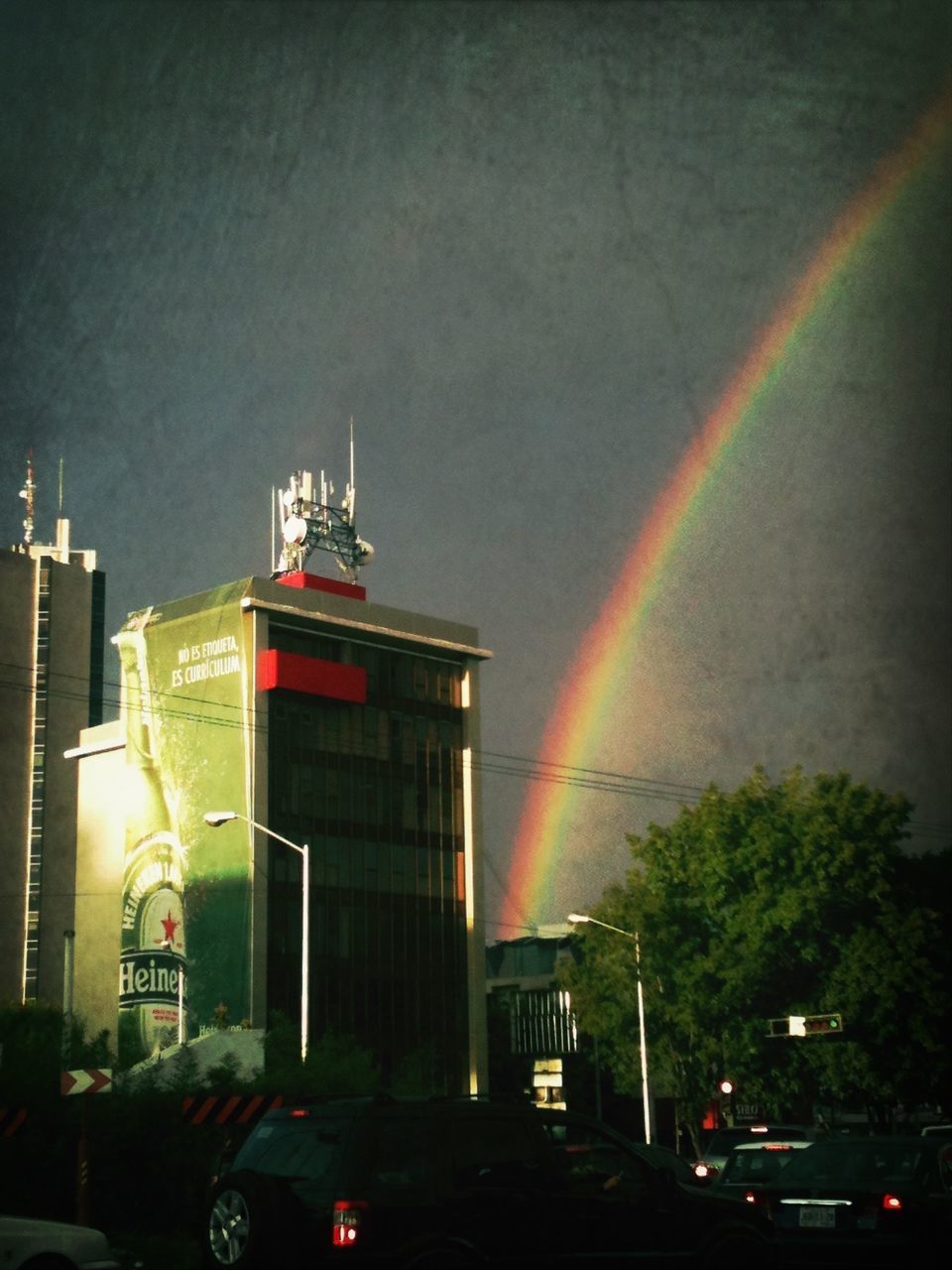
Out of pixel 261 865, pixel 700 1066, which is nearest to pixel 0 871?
pixel 261 865

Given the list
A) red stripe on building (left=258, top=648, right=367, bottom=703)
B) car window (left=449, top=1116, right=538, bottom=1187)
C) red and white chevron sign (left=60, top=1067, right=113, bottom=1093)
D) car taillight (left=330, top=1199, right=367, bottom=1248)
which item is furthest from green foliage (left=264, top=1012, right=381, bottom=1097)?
red stripe on building (left=258, top=648, right=367, bottom=703)

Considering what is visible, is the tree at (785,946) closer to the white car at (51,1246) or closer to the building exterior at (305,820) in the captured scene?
the building exterior at (305,820)

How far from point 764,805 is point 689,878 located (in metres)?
3.61

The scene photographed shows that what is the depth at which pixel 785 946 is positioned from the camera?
177ft

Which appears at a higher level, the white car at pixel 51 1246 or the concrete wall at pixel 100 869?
the concrete wall at pixel 100 869

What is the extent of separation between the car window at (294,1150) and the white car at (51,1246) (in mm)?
2112

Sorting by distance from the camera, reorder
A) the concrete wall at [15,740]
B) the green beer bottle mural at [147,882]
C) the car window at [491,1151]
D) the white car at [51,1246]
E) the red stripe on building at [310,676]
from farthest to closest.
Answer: the concrete wall at [15,740] → the green beer bottle mural at [147,882] → the red stripe on building at [310,676] → the white car at [51,1246] → the car window at [491,1151]

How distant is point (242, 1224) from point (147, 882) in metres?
76.9

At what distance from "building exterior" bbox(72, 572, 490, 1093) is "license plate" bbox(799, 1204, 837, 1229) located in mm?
61193

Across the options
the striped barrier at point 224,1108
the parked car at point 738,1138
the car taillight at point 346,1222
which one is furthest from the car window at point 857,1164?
the parked car at point 738,1138

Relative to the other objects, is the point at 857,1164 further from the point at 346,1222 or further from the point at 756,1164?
the point at 756,1164

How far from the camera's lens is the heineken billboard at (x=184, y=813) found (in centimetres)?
8100

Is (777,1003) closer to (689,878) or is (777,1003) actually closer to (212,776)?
(689,878)

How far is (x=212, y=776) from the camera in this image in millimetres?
84188
